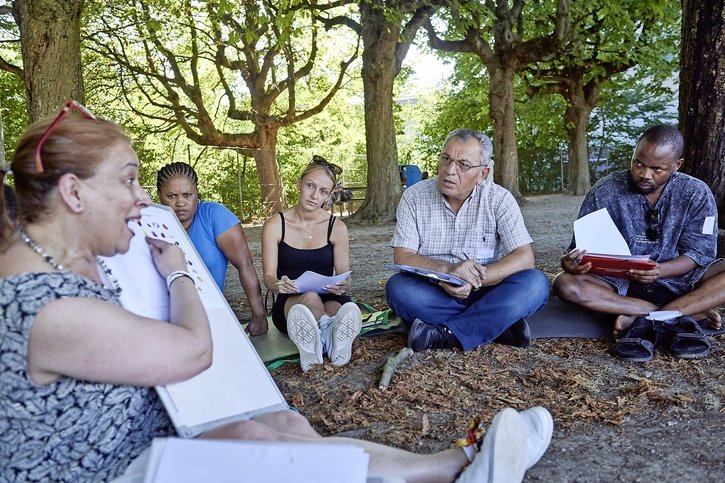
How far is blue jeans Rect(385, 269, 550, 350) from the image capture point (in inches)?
166

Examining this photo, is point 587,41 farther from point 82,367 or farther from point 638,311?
point 82,367

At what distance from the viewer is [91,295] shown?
5.61ft

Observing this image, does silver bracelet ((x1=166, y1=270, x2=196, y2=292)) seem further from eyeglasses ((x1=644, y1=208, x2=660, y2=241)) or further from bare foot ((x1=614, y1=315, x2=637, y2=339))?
eyeglasses ((x1=644, y1=208, x2=660, y2=241))

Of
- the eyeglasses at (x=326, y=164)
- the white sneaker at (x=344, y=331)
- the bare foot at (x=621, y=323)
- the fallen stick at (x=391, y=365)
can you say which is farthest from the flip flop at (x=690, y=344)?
the eyeglasses at (x=326, y=164)

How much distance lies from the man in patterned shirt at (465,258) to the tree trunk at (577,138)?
18875 millimetres

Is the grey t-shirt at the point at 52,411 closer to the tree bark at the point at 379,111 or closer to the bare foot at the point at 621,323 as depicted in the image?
the bare foot at the point at 621,323

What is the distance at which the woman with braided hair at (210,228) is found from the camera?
453 cm

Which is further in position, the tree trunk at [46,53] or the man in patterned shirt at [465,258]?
the tree trunk at [46,53]

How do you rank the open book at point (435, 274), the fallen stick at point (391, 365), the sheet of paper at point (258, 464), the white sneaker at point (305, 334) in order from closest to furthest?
the sheet of paper at point (258, 464), the fallen stick at point (391, 365), the white sneaker at point (305, 334), the open book at point (435, 274)

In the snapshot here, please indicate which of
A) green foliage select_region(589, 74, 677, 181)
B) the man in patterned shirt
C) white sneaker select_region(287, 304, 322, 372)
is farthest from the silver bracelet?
green foliage select_region(589, 74, 677, 181)

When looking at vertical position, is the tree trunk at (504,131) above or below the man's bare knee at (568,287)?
above

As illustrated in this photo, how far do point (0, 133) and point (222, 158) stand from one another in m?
12.8

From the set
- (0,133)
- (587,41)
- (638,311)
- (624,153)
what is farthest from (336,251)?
(624,153)

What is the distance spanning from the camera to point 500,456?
1.94 metres
